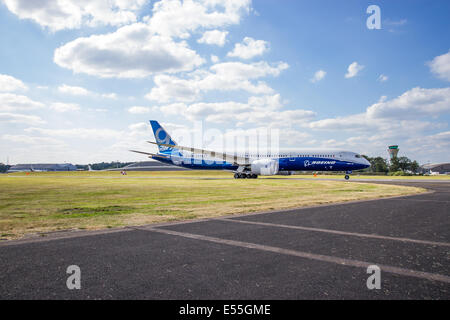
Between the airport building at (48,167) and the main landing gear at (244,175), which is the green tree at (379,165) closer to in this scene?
the main landing gear at (244,175)

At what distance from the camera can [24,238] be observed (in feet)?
21.2

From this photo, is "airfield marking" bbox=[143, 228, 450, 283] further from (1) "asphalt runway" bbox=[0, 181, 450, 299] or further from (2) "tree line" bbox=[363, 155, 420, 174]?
(2) "tree line" bbox=[363, 155, 420, 174]

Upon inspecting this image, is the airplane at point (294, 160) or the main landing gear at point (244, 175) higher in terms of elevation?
the airplane at point (294, 160)

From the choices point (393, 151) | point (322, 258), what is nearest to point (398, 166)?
point (393, 151)

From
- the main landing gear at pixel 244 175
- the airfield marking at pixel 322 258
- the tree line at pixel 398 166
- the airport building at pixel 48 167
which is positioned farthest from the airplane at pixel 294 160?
the airport building at pixel 48 167

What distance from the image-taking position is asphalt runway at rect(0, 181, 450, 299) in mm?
3598

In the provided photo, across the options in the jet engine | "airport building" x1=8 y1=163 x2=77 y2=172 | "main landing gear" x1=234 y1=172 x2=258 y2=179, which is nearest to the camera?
the jet engine

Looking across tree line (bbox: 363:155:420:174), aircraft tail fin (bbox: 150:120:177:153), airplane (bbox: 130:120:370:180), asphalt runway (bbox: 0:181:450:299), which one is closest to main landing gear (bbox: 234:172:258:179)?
airplane (bbox: 130:120:370:180)

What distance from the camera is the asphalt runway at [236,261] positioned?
11.8ft

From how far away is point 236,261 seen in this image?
4.84m
